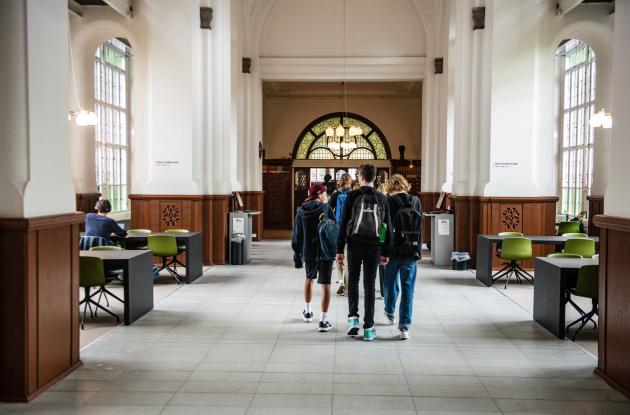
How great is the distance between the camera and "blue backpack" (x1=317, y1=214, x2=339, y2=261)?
6.72 meters

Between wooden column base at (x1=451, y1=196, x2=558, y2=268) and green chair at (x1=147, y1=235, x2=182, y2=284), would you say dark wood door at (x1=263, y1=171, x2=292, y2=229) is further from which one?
green chair at (x1=147, y1=235, x2=182, y2=284)

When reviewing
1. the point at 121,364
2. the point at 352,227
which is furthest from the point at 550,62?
the point at 121,364

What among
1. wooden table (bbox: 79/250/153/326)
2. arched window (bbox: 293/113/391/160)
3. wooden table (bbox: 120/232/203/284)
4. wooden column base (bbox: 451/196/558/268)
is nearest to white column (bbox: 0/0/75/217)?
wooden table (bbox: 79/250/153/326)

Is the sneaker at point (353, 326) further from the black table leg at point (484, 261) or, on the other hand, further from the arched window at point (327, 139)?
the arched window at point (327, 139)

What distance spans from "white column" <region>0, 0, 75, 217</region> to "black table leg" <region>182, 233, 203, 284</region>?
5023 millimetres

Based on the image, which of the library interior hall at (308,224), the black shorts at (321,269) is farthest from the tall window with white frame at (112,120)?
the black shorts at (321,269)

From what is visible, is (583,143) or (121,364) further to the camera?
(583,143)

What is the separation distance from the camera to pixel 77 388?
16.4 feet

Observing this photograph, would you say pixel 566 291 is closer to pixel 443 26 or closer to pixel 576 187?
pixel 576 187

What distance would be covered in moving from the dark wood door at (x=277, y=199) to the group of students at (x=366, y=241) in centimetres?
1662

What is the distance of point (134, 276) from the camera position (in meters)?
7.42

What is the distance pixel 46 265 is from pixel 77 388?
0.94 m

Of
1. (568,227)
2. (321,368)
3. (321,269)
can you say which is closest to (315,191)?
(321,269)

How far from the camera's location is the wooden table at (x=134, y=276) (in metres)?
7.21
